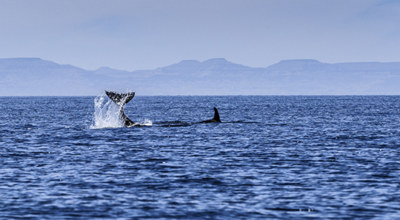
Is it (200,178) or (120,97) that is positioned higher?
(120,97)

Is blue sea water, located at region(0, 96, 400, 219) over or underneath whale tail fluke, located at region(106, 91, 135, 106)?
underneath

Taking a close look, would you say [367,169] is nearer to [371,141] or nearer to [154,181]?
[154,181]

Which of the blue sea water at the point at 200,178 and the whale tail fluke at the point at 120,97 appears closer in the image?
the blue sea water at the point at 200,178

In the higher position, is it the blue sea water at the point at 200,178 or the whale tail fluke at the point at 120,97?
the whale tail fluke at the point at 120,97

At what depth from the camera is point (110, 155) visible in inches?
1271

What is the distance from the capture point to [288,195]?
2070 centimetres

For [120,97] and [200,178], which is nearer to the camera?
[200,178]

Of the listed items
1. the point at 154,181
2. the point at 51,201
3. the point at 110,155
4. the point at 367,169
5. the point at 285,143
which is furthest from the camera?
the point at 285,143

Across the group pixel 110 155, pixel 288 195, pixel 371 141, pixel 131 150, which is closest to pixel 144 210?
pixel 288 195

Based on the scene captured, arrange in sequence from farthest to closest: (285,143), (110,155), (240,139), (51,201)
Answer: (240,139) < (285,143) < (110,155) < (51,201)

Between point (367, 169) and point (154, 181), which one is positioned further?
point (367, 169)

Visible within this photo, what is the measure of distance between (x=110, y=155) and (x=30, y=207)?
1335cm

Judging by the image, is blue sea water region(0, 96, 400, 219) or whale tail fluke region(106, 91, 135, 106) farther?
whale tail fluke region(106, 91, 135, 106)

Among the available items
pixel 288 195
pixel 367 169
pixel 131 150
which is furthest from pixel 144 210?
pixel 131 150
